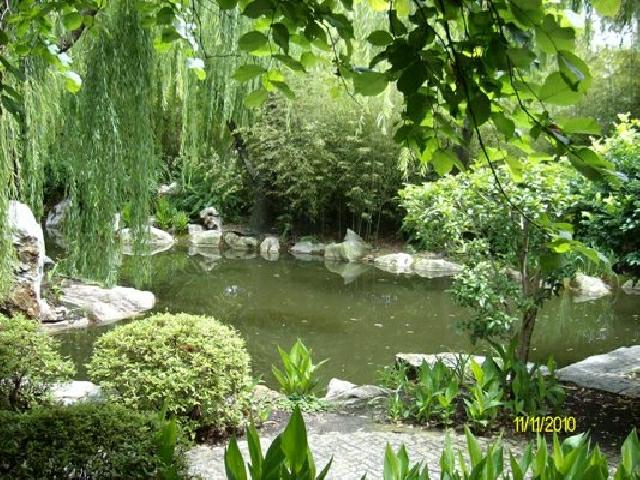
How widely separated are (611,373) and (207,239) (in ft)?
40.3

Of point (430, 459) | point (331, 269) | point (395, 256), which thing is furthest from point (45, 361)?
point (395, 256)

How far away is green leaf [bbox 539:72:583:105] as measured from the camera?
81cm

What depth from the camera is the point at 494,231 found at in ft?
14.8

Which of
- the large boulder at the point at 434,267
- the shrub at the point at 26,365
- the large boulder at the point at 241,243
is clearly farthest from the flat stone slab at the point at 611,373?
the large boulder at the point at 241,243

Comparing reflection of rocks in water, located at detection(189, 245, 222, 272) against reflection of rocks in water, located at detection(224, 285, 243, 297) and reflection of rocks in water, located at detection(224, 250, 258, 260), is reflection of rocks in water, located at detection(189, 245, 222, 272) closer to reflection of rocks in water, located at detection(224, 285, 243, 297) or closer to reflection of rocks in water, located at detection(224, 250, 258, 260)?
reflection of rocks in water, located at detection(224, 250, 258, 260)

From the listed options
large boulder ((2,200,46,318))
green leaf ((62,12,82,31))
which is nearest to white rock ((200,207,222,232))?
large boulder ((2,200,46,318))

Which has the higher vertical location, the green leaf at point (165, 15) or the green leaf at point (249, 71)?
the green leaf at point (165, 15)

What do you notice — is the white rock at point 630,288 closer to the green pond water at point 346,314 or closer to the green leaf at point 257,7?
the green pond water at point 346,314

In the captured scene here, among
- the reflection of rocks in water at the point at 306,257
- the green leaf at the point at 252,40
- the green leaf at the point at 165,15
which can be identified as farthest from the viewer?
the reflection of rocks in water at the point at 306,257

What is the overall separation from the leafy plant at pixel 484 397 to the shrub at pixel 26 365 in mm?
2429

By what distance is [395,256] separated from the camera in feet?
44.5

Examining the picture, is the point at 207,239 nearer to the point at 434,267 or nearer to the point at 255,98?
the point at 434,267

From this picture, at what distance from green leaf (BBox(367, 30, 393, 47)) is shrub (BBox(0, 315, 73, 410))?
9.28ft

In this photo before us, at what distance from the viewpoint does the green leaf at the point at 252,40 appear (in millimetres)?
1003
